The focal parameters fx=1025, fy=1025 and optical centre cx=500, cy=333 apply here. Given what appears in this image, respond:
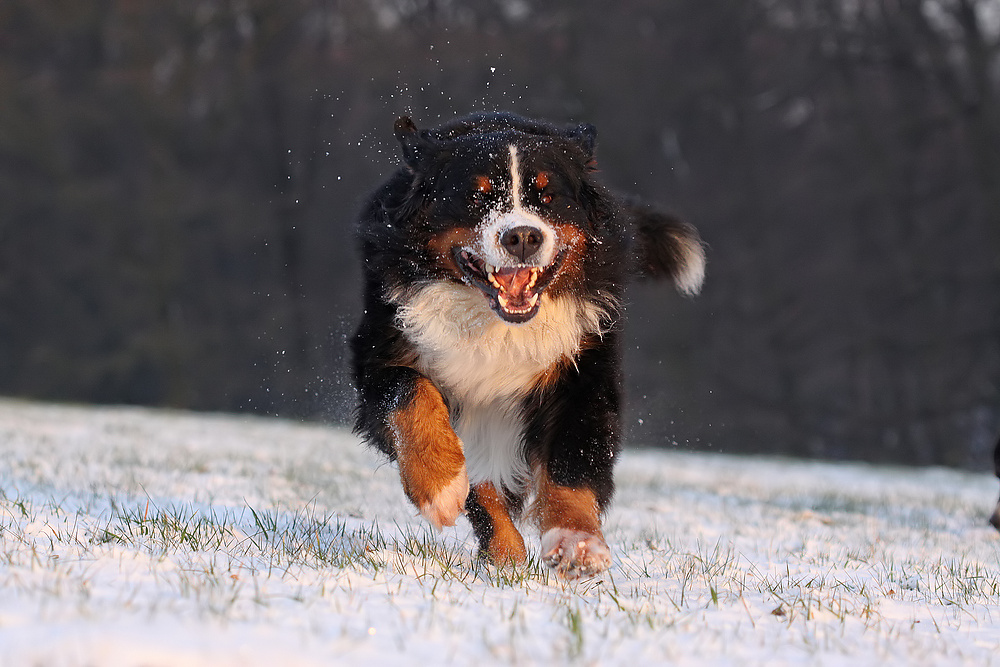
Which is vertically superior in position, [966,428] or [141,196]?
[141,196]

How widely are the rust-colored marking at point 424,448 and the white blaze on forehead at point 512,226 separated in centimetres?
63

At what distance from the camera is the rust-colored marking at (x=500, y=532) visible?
4.11m

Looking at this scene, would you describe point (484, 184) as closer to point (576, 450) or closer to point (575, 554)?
point (576, 450)

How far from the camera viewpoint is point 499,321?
14.2ft

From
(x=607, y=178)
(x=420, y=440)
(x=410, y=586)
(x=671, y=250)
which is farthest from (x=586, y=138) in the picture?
(x=607, y=178)

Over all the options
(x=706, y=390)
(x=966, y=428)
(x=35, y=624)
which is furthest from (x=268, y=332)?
(x=35, y=624)

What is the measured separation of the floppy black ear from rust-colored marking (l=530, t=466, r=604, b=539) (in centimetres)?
145

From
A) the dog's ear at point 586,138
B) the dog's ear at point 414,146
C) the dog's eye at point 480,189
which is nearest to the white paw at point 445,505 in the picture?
the dog's eye at point 480,189

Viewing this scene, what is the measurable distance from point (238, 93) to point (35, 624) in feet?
69.6

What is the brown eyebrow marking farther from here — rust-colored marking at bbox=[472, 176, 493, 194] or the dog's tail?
the dog's tail

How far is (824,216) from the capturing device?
20312mm

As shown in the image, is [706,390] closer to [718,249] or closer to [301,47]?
[718,249]

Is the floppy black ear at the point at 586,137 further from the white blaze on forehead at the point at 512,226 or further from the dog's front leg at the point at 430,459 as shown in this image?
the dog's front leg at the point at 430,459

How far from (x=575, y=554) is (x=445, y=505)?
511mm
